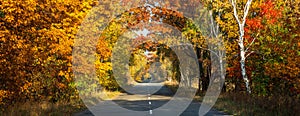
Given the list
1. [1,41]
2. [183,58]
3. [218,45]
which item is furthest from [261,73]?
[183,58]

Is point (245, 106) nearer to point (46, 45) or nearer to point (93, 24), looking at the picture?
point (46, 45)

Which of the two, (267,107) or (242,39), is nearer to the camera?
(267,107)

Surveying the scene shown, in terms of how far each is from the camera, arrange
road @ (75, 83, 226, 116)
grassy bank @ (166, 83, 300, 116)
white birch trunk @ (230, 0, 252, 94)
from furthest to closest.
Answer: white birch trunk @ (230, 0, 252, 94)
road @ (75, 83, 226, 116)
grassy bank @ (166, 83, 300, 116)

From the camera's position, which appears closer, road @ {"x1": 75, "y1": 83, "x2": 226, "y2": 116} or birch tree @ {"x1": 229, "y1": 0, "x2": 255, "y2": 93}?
road @ {"x1": 75, "y1": 83, "x2": 226, "y2": 116}

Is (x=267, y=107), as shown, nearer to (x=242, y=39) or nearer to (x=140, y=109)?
(x=140, y=109)

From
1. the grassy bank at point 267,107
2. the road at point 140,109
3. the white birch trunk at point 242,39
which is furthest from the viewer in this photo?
the white birch trunk at point 242,39

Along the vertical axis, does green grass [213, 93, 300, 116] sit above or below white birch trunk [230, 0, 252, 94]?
below

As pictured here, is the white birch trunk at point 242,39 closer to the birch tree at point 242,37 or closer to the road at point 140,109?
the birch tree at point 242,37

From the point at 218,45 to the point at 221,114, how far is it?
34.5 feet

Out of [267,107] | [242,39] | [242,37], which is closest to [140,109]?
[267,107]

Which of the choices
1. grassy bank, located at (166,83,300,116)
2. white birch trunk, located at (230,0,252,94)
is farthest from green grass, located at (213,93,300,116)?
white birch trunk, located at (230,0,252,94)

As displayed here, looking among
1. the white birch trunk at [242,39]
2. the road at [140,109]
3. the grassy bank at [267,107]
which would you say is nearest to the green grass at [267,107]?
the grassy bank at [267,107]

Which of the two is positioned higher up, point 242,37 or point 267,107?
point 242,37

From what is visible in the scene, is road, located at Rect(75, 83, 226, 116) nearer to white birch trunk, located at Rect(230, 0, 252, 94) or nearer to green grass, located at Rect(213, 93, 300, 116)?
green grass, located at Rect(213, 93, 300, 116)
